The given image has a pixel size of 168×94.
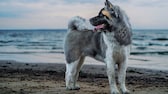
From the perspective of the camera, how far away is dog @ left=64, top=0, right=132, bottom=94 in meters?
7.33

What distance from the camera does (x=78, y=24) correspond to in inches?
351

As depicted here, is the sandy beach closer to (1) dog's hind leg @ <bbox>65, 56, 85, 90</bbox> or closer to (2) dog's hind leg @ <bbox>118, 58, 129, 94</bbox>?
(1) dog's hind leg @ <bbox>65, 56, 85, 90</bbox>

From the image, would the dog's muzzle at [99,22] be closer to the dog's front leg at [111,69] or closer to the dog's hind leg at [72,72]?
the dog's front leg at [111,69]

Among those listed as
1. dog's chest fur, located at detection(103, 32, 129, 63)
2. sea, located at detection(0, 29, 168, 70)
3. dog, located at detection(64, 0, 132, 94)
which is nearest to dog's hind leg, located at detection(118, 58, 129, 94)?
dog, located at detection(64, 0, 132, 94)

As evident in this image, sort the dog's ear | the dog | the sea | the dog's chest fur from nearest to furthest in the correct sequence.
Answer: the dog's ear → the dog → the dog's chest fur → the sea

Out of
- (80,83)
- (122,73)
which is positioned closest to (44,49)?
(80,83)

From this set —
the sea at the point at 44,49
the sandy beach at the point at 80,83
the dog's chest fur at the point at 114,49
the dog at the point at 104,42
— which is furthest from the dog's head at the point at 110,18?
the sea at the point at 44,49

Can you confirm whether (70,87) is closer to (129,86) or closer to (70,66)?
(70,66)

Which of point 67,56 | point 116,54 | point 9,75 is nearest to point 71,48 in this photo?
point 67,56

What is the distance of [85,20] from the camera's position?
902cm

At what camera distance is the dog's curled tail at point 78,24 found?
28.9ft

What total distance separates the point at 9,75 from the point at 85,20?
12.5ft

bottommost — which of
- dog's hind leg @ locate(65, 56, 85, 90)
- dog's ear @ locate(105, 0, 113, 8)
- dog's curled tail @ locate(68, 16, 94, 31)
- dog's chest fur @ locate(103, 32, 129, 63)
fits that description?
dog's hind leg @ locate(65, 56, 85, 90)

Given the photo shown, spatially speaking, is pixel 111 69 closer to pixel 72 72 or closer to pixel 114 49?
pixel 114 49
